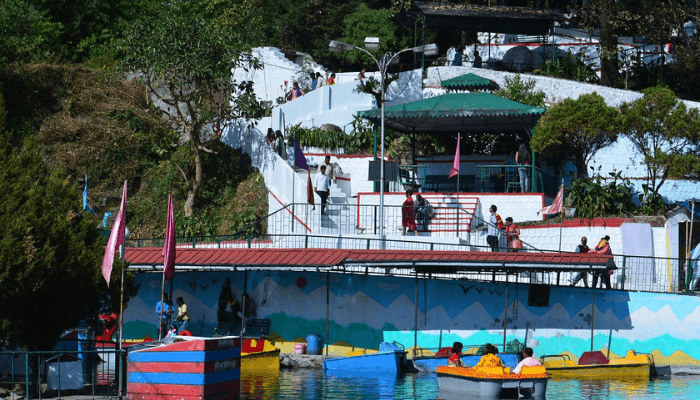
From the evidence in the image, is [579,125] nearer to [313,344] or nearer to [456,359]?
[313,344]

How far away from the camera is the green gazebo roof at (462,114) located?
3600cm

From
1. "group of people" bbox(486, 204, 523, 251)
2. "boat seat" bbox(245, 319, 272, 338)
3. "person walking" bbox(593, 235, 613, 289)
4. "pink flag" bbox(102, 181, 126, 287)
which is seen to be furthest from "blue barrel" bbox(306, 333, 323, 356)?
"pink flag" bbox(102, 181, 126, 287)

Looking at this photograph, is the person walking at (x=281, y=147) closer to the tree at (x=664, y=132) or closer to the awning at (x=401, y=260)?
the awning at (x=401, y=260)

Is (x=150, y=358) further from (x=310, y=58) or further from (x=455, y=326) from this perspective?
(x=310, y=58)

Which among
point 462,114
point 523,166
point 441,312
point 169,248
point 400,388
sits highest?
point 462,114

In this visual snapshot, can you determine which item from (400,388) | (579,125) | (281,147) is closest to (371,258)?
(400,388)

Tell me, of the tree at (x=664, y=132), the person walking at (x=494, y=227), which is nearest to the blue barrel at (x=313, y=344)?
the person walking at (x=494, y=227)

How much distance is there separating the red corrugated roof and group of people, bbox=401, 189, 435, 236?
5487 millimetres

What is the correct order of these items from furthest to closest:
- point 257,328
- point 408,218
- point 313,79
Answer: point 313,79, point 408,218, point 257,328

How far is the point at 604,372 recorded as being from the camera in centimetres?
2594

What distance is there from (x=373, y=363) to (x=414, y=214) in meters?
7.94

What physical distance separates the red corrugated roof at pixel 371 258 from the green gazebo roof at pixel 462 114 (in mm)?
9829

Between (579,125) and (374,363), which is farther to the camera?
(579,125)

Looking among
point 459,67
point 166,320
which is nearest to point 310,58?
point 459,67
